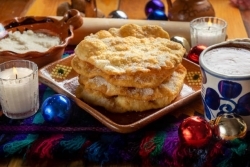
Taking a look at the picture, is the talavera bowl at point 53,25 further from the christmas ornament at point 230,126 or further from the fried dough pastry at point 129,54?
the christmas ornament at point 230,126

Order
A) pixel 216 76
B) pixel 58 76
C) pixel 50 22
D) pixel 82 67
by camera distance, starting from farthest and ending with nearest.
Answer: pixel 50 22, pixel 58 76, pixel 82 67, pixel 216 76

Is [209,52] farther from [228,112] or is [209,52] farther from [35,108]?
[35,108]

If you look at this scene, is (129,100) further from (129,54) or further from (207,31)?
(207,31)

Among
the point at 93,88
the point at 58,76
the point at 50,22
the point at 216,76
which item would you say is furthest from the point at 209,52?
the point at 50,22

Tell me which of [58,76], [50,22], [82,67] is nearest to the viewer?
[82,67]

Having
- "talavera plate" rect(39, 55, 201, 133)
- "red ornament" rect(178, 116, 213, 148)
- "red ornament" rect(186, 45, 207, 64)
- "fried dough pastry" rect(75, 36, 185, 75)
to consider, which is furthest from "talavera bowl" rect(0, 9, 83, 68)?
"red ornament" rect(178, 116, 213, 148)

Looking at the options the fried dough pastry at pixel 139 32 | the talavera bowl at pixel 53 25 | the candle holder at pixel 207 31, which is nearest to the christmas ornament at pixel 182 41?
the candle holder at pixel 207 31
